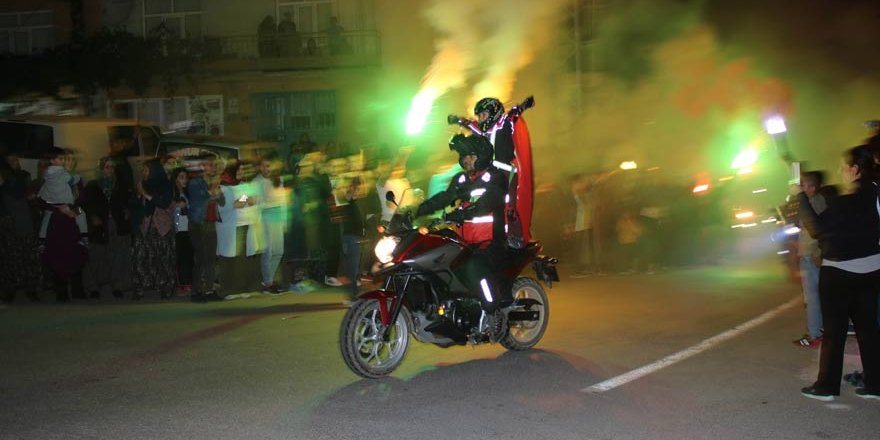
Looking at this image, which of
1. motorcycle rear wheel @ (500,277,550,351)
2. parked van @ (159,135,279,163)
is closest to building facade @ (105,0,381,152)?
parked van @ (159,135,279,163)

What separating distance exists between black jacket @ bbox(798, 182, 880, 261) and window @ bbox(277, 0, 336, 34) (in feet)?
64.8

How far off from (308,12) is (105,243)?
48.4ft

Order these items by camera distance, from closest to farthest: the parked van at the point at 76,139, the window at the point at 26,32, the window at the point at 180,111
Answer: the parked van at the point at 76,139, the window at the point at 180,111, the window at the point at 26,32

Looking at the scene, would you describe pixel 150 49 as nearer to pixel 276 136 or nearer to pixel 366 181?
pixel 276 136

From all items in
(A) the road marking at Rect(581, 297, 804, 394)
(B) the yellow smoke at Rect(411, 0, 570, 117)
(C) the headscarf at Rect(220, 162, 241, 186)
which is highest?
(B) the yellow smoke at Rect(411, 0, 570, 117)

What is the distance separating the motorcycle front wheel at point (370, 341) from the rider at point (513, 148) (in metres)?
1.51

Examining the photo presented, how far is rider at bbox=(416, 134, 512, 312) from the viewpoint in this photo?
264 inches

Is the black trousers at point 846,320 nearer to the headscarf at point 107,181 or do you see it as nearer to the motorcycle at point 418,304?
the motorcycle at point 418,304

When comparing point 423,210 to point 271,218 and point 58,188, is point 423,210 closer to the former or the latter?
point 271,218

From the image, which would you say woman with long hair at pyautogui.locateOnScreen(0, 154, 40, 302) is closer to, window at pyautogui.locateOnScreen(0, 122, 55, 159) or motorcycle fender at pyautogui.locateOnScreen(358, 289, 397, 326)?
window at pyautogui.locateOnScreen(0, 122, 55, 159)

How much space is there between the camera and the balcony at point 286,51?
23.0 meters

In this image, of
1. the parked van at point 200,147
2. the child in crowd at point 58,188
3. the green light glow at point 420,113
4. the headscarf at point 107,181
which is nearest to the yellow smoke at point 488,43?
the green light glow at point 420,113

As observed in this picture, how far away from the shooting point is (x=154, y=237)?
35.2 ft

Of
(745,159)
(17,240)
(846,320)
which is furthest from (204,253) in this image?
(745,159)
